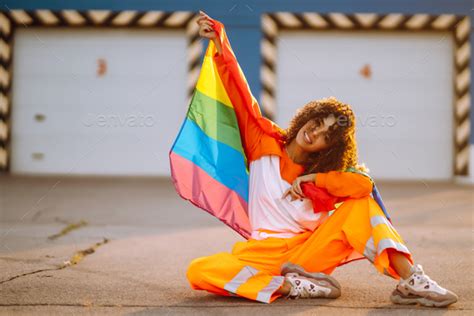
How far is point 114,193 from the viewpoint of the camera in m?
8.26

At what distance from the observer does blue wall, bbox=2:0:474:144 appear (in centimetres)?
1041

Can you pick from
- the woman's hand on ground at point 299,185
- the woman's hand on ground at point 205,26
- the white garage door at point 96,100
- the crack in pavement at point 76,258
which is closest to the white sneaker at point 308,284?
the woman's hand on ground at point 299,185

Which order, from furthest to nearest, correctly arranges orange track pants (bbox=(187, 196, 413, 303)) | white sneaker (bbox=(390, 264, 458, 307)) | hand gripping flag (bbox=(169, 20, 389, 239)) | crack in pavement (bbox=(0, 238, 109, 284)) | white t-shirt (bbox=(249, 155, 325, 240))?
crack in pavement (bbox=(0, 238, 109, 284))
hand gripping flag (bbox=(169, 20, 389, 239))
white t-shirt (bbox=(249, 155, 325, 240))
orange track pants (bbox=(187, 196, 413, 303))
white sneaker (bbox=(390, 264, 458, 307))

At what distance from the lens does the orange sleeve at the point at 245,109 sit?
3.50m

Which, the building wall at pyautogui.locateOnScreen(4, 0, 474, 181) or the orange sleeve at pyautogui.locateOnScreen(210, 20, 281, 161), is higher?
the building wall at pyautogui.locateOnScreen(4, 0, 474, 181)

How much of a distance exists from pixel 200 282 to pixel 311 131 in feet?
3.02

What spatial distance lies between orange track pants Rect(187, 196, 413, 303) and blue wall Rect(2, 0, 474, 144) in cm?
723

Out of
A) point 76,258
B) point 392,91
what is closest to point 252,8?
point 392,91

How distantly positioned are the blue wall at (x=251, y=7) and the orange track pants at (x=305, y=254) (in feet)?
23.7

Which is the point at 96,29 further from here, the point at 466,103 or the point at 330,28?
the point at 466,103

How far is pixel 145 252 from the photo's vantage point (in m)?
4.74

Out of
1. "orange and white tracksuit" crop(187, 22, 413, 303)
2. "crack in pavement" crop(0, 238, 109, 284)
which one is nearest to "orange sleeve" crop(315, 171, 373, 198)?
"orange and white tracksuit" crop(187, 22, 413, 303)

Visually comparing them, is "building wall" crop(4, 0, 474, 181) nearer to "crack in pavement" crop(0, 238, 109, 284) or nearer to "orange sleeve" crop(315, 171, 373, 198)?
"crack in pavement" crop(0, 238, 109, 284)
